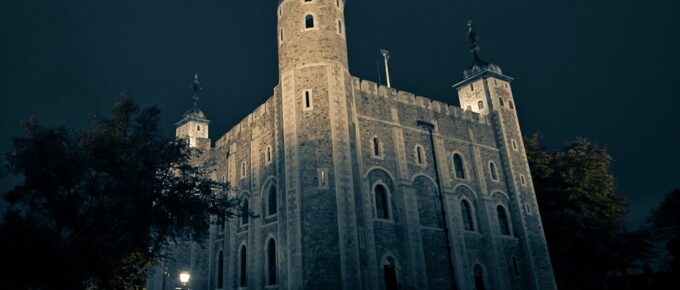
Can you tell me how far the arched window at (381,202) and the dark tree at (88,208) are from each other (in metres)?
9.48

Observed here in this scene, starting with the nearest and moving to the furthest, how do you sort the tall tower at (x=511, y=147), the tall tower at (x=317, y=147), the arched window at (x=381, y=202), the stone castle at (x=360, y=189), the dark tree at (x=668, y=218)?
the tall tower at (x=317, y=147), the stone castle at (x=360, y=189), the arched window at (x=381, y=202), the tall tower at (x=511, y=147), the dark tree at (x=668, y=218)

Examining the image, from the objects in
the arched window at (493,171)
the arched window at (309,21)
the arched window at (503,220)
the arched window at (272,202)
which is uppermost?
the arched window at (309,21)

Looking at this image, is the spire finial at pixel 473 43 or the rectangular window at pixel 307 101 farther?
the spire finial at pixel 473 43

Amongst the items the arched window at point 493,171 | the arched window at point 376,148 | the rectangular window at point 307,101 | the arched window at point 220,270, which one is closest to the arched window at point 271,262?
the arched window at point 220,270

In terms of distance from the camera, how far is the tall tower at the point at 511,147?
98.1ft

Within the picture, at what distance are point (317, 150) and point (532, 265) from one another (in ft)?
54.2

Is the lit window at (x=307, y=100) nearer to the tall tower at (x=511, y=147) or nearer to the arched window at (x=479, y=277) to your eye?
the arched window at (x=479, y=277)

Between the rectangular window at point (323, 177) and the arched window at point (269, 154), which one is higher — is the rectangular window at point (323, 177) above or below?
below

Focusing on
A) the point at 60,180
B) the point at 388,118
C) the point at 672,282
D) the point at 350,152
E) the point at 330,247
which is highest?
the point at 388,118

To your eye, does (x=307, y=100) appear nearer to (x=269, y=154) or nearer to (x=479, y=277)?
(x=269, y=154)

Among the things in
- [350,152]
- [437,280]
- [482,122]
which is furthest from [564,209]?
[350,152]

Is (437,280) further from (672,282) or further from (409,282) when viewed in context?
(672,282)

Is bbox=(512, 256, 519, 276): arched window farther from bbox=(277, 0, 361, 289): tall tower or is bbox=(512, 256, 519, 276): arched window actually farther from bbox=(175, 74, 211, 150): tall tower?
bbox=(175, 74, 211, 150): tall tower

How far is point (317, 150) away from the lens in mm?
22719
